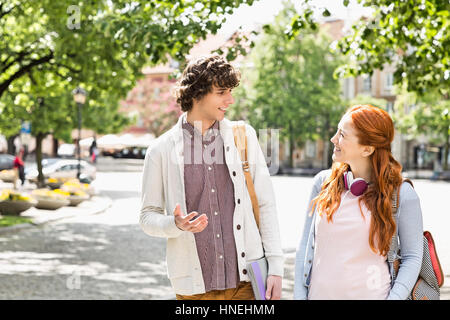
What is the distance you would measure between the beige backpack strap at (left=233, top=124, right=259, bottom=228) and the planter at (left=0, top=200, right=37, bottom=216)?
14936 mm

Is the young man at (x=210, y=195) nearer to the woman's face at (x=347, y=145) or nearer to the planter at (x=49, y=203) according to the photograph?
the woman's face at (x=347, y=145)

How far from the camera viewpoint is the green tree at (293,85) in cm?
5022

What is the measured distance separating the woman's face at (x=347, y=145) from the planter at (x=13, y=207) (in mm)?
15157

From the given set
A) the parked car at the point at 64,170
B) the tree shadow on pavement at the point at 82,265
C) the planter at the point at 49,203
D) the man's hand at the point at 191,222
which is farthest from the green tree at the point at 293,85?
the man's hand at the point at 191,222

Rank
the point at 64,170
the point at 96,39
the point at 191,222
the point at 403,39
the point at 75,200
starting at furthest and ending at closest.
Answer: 1. the point at 64,170
2. the point at 75,200
3. the point at 96,39
4. the point at 403,39
5. the point at 191,222

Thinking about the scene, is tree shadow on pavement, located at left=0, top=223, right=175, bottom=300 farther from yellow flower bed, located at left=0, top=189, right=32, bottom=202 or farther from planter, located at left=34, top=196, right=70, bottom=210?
planter, located at left=34, top=196, right=70, bottom=210

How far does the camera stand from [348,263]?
2863mm

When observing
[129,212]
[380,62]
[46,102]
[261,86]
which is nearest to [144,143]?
[261,86]

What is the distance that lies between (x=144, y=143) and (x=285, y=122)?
22.3 metres

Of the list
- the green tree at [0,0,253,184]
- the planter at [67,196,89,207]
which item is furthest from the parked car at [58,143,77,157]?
the planter at [67,196,89,207]

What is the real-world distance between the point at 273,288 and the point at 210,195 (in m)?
0.52

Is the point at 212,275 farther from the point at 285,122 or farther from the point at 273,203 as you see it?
the point at 285,122

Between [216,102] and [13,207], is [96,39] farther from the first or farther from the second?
[216,102]

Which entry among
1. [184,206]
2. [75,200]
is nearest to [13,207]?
[75,200]
